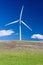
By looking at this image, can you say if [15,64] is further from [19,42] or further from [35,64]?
[19,42]

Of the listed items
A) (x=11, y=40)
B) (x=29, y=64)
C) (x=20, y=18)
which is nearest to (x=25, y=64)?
(x=29, y=64)

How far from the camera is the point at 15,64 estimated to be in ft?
85.6

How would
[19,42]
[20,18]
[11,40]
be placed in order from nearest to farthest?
[20,18] < [19,42] < [11,40]

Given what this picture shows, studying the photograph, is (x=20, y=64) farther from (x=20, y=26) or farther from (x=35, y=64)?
(x=20, y=26)

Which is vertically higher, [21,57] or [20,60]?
[21,57]

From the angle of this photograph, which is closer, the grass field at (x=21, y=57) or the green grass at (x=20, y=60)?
the green grass at (x=20, y=60)

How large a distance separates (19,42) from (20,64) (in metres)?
45.9

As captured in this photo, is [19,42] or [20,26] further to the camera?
[19,42]

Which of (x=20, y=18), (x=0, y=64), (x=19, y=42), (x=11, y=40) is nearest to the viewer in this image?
(x=0, y=64)

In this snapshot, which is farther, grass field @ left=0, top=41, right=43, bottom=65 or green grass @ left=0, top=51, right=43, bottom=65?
grass field @ left=0, top=41, right=43, bottom=65

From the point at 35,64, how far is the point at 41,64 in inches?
25.3

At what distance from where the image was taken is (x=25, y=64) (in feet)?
88.0

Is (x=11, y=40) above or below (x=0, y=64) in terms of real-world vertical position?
above

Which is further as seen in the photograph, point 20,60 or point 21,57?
point 21,57
